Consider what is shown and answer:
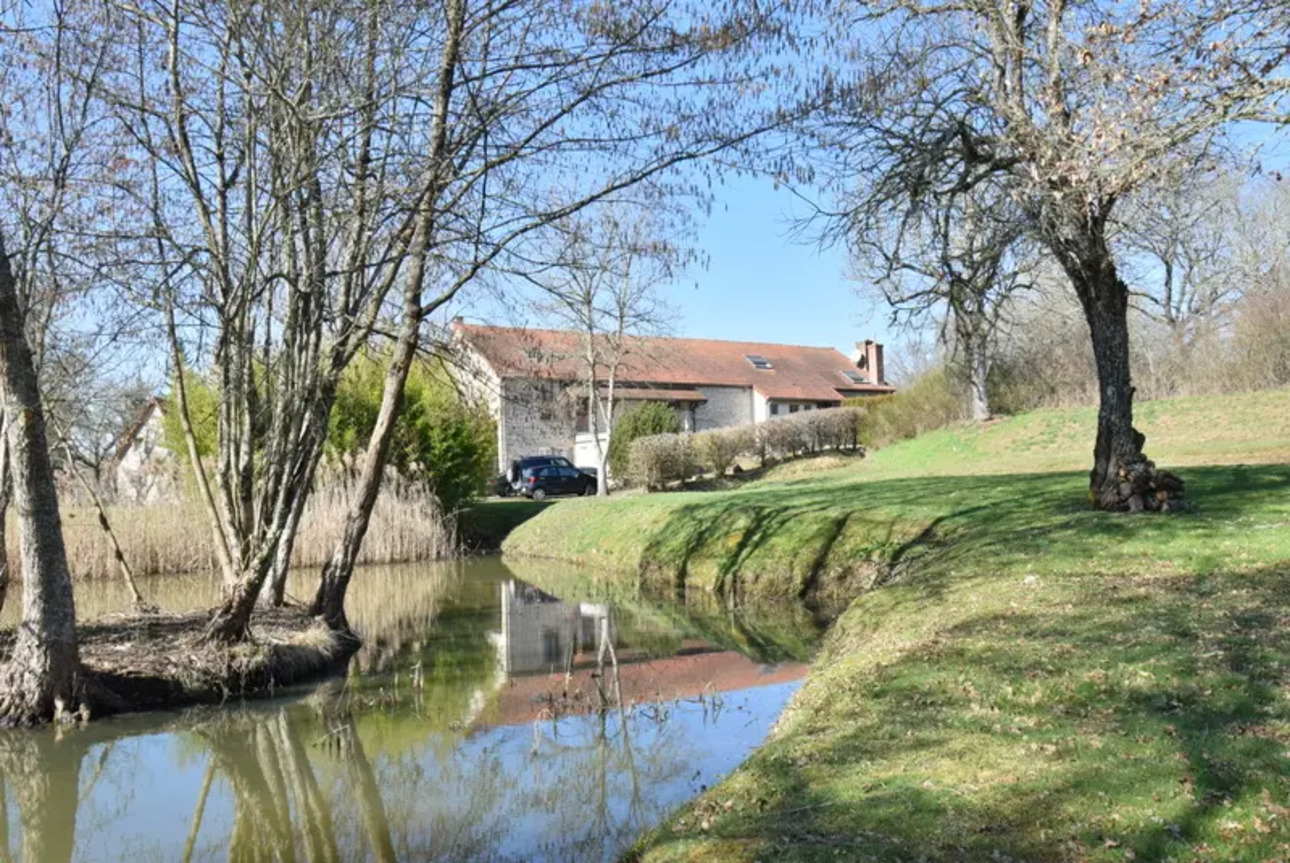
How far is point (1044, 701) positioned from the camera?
5.04 m

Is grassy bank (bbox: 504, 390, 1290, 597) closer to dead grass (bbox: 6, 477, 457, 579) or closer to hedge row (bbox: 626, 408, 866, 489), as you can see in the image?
dead grass (bbox: 6, 477, 457, 579)

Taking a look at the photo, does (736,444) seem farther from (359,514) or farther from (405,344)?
(405,344)

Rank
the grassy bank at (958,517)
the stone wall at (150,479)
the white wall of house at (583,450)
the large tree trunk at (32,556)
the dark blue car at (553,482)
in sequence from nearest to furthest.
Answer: the large tree trunk at (32,556) < the grassy bank at (958,517) < the stone wall at (150,479) < the dark blue car at (553,482) < the white wall of house at (583,450)

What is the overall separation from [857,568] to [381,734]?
22.7 feet

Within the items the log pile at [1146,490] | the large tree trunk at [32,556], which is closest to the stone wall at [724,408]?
the log pile at [1146,490]

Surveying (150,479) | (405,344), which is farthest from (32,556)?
(150,479)

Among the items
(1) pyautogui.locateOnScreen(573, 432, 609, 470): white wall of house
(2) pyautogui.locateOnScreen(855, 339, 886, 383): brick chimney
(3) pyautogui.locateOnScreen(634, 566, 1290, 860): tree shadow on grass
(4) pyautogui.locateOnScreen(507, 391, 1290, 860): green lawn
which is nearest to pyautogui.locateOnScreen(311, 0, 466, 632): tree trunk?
(4) pyautogui.locateOnScreen(507, 391, 1290, 860): green lawn

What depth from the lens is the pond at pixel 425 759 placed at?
18.3 feet

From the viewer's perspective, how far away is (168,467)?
2147 cm

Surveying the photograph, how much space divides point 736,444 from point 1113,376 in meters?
21.6

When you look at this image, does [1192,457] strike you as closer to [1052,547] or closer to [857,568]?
[857,568]

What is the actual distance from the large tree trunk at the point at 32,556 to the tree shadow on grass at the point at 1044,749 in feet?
17.6

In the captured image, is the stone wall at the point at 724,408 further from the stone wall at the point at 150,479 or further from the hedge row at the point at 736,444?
the stone wall at the point at 150,479

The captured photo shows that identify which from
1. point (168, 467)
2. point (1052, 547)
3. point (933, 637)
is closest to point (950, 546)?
point (1052, 547)
